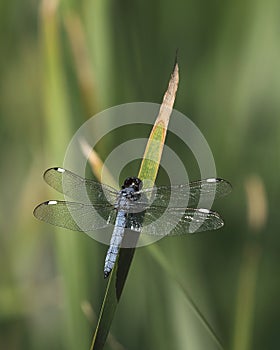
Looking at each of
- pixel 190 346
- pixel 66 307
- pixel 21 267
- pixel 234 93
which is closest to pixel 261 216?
pixel 190 346

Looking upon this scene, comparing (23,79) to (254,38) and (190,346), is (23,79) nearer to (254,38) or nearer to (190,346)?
(254,38)

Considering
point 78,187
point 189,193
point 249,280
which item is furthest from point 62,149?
point 249,280

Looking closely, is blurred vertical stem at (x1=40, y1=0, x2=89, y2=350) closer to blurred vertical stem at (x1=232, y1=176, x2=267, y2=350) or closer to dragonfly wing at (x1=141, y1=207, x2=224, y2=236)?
dragonfly wing at (x1=141, y1=207, x2=224, y2=236)

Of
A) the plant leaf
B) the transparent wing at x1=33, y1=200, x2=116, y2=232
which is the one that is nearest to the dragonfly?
the transparent wing at x1=33, y1=200, x2=116, y2=232

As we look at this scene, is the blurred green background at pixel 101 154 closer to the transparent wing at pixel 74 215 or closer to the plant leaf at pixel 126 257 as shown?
the transparent wing at pixel 74 215

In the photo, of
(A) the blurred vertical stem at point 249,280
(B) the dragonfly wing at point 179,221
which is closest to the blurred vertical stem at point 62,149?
(B) the dragonfly wing at point 179,221

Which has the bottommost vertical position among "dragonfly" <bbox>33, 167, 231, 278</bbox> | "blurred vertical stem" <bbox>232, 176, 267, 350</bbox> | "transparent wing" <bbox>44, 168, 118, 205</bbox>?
"blurred vertical stem" <bbox>232, 176, 267, 350</bbox>
